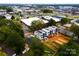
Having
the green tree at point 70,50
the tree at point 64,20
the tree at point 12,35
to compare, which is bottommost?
the green tree at point 70,50

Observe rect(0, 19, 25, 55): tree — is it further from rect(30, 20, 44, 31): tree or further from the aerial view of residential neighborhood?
rect(30, 20, 44, 31): tree

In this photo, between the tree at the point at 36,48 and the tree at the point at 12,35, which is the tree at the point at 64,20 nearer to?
the tree at the point at 36,48

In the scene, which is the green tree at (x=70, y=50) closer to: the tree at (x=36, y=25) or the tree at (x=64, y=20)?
the tree at (x=64, y=20)

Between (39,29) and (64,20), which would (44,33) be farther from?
(64,20)

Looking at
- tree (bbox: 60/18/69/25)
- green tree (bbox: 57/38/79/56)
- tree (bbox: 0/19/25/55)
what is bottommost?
green tree (bbox: 57/38/79/56)

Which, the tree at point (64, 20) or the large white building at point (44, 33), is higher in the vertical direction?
the tree at point (64, 20)

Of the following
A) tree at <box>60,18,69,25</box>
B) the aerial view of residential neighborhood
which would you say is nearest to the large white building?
the aerial view of residential neighborhood

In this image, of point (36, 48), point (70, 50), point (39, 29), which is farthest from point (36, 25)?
point (70, 50)

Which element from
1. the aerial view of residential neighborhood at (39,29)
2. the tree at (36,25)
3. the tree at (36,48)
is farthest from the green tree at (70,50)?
the tree at (36,25)

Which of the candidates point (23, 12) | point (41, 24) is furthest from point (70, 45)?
point (23, 12)
